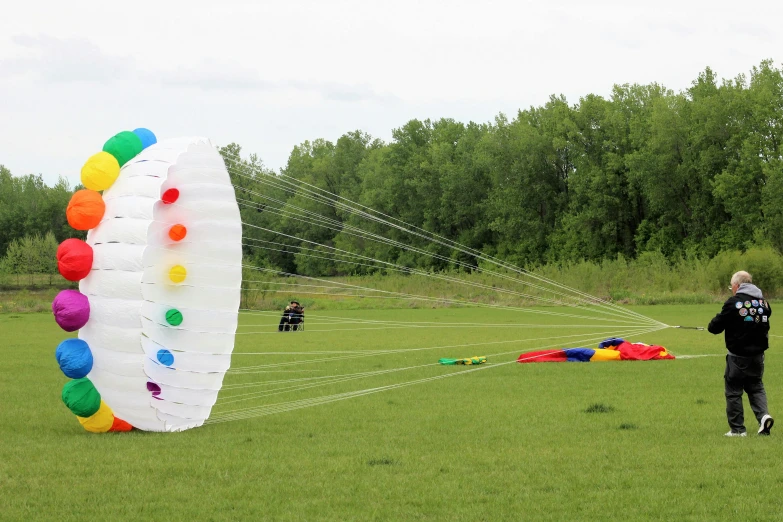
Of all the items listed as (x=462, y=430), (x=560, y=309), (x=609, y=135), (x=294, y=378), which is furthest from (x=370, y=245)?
(x=462, y=430)

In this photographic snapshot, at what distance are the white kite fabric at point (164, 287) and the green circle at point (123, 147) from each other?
9cm

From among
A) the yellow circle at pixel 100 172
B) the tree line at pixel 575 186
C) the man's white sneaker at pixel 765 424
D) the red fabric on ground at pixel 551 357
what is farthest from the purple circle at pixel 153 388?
the tree line at pixel 575 186

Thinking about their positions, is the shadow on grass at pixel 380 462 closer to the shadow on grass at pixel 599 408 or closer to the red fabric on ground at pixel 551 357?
the shadow on grass at pixel 599 408

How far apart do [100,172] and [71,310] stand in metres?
1.39

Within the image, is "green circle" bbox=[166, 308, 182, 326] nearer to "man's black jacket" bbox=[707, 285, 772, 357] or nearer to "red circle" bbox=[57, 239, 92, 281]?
"red circle" bbox=[57, 239, 92, 281]

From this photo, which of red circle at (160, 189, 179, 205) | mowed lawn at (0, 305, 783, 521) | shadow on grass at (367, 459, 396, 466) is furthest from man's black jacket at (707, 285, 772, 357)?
red circle at (160, 189, 179, 205)

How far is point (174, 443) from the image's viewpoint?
29.6 feet

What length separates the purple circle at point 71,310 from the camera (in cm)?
893

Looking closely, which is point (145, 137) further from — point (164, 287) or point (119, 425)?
point (119, 425)

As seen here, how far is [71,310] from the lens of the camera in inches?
351

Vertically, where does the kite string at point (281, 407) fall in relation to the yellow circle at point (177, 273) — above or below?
below

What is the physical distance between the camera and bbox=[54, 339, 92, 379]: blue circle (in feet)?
29.4

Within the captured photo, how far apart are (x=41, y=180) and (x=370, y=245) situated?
42777mm

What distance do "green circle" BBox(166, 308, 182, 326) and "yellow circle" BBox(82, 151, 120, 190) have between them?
136cm
